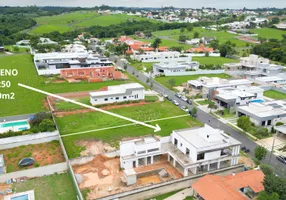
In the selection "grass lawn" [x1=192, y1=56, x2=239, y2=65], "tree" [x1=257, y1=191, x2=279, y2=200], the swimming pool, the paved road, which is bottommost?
the paved road

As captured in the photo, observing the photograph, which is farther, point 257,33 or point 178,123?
point 257,33

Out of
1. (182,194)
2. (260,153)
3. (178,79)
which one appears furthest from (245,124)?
(178,79)

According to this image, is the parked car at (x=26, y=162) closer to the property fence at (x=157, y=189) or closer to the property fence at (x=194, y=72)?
the property fence at (x=157, y=189)

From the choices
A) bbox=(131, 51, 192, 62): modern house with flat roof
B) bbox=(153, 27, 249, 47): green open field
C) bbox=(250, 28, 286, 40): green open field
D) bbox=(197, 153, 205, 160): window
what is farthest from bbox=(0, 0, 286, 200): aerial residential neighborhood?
bbox=(250, 28, 286, 40): green open field

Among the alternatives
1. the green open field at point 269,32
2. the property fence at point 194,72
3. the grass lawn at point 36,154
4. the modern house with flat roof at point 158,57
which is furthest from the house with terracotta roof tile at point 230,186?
the green open field at point 269,32

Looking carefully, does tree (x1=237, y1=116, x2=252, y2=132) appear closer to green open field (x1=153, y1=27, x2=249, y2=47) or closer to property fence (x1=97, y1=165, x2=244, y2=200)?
property fence (x1=97, y1=165, x2=244, y2=200)

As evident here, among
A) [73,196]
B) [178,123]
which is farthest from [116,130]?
[73,196]

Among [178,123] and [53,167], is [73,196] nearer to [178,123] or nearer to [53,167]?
[53,167]
